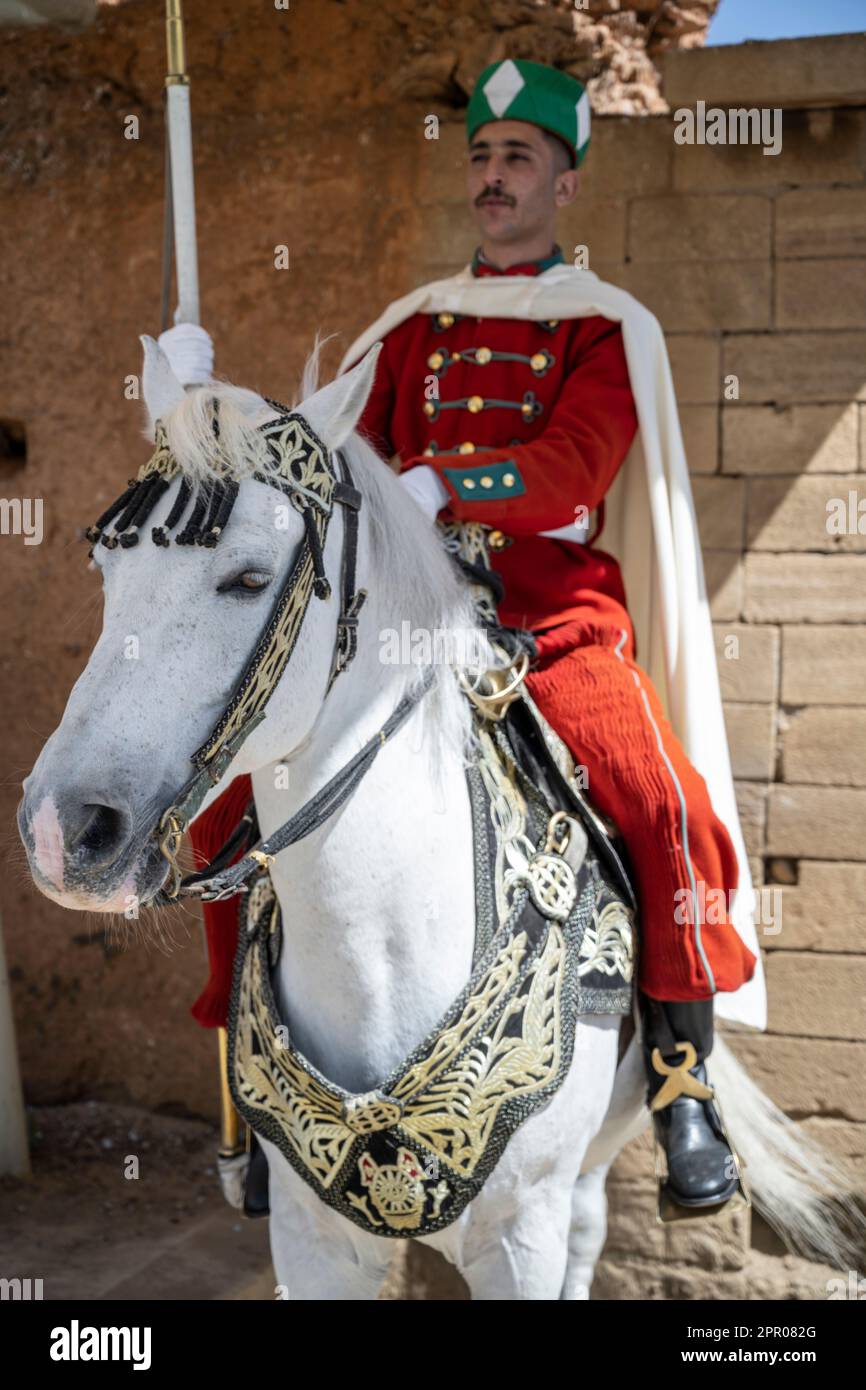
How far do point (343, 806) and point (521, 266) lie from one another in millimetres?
1659

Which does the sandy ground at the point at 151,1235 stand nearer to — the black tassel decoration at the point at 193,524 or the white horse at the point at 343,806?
the white horse at the point at 343,806

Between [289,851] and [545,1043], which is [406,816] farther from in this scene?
[545,1043]

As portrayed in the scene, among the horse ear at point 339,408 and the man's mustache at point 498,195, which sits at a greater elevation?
the man's mustache at point 498,195

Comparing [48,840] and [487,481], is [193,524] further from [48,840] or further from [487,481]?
[487,481]

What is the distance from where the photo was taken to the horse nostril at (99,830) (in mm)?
1773

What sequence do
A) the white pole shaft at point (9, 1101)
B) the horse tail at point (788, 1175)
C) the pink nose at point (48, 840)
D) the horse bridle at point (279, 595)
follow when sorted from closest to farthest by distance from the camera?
the pink nose at point (48, 840), the horse bridle at point (279, 595), the horse tail at point (788, 1175), the white pole shaft at point (9, 1101)

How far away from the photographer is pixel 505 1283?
2.60m

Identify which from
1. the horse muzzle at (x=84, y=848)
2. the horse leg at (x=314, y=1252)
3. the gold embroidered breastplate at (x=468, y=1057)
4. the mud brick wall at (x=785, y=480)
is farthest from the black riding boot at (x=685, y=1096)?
the mud brick wall at (x=785, y=480)

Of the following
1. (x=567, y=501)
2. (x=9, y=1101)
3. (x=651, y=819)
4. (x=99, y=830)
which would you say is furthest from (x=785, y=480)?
(x=9, y=1101)

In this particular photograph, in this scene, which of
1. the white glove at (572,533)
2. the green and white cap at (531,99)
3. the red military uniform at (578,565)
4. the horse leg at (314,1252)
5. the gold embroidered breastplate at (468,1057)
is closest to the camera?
the gold embroidered breastplate at (468,1057)

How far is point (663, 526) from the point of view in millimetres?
3230

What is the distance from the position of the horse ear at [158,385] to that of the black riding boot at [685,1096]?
1.48 meters

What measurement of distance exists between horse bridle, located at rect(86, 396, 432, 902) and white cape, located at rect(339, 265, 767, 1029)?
1136 mm

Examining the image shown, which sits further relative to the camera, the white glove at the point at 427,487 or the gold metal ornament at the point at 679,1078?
the gold metal ornament at the point at 679,1078
